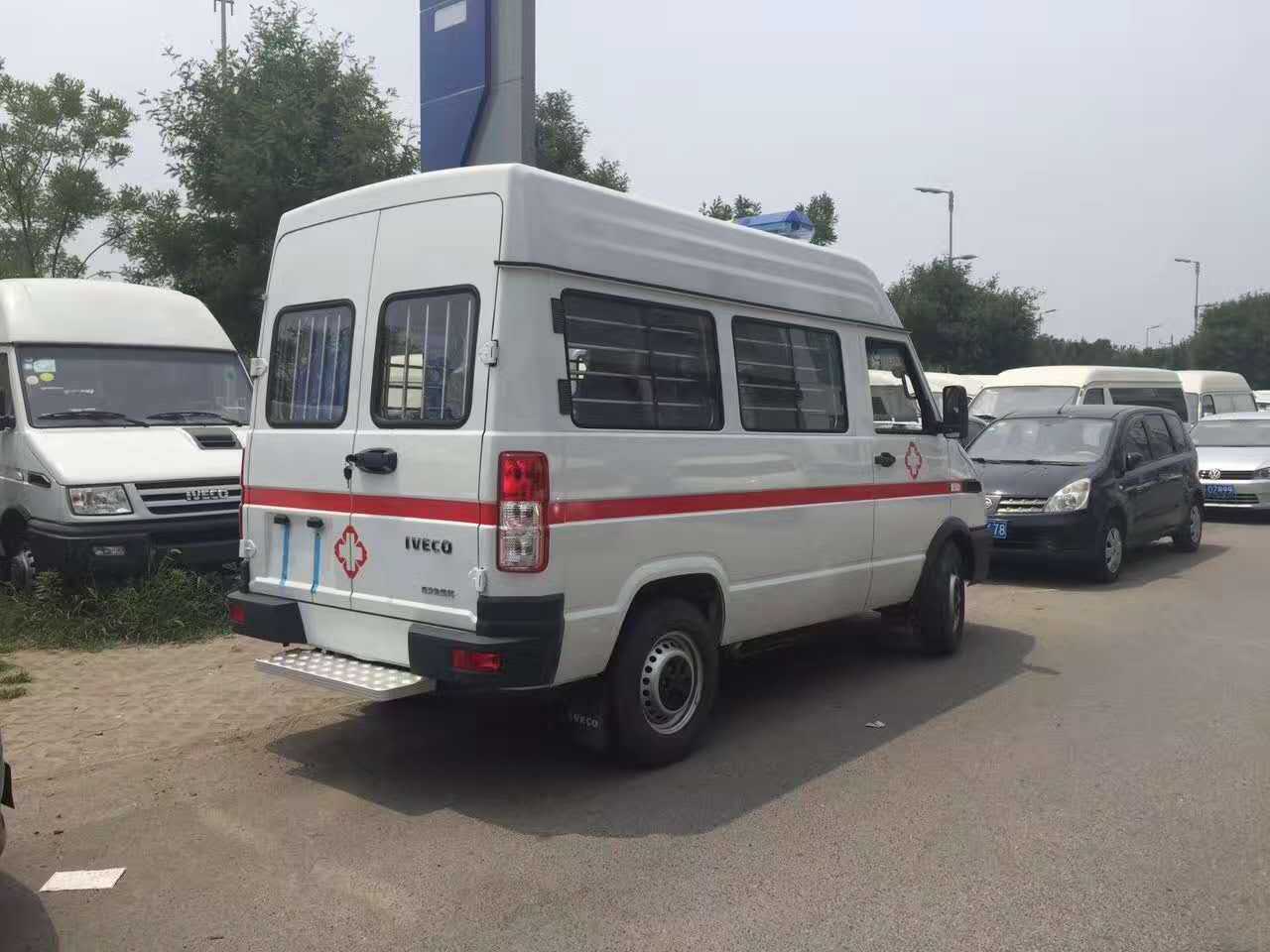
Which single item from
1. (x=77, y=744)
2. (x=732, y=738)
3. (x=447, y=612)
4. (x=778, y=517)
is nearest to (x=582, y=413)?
(x=447, y=612)

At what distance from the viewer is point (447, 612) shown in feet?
15.8

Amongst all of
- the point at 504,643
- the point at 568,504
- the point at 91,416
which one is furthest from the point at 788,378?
the point at 91,416

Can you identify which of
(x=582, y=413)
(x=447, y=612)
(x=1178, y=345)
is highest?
(x=1178, y=345)

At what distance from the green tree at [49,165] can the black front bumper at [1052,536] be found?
63.7 feet

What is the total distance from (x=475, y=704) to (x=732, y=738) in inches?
63.9

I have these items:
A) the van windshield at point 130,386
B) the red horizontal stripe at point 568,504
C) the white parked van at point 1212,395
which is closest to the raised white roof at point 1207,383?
the white parked van at point 1212,395

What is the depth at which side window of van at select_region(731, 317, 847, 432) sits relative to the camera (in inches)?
237

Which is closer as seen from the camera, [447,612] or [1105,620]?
[447,612]

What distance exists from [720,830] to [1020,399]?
51.1 feet

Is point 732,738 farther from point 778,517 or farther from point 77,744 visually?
point 77,744

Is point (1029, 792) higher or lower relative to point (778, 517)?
lower

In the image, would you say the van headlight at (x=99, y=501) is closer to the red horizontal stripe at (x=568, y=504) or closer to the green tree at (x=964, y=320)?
the red horizontal stripe at (x=568, y=504)

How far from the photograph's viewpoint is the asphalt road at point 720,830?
3.80 meters

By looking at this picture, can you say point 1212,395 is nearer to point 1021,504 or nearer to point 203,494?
point 1021,504
